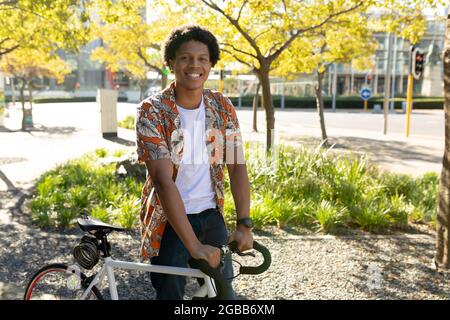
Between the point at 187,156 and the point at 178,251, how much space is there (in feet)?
1.36

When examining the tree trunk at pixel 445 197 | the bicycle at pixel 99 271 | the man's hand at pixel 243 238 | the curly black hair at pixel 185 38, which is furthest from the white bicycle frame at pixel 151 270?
the tree trunk at pixel 445 197

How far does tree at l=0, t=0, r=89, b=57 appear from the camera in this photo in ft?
28.3

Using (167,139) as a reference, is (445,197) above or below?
below

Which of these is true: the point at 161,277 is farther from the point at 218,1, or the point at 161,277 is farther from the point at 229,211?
the point at 218,1

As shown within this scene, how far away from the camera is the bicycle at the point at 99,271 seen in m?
2.01

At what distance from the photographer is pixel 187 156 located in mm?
2195

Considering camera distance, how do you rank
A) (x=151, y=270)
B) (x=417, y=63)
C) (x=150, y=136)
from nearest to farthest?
(x=150, y=136) < (x=151, y=270) < (x=417, y=63)

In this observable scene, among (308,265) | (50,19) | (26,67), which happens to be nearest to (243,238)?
(308,265)

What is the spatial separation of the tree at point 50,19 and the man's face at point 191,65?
6.66 m

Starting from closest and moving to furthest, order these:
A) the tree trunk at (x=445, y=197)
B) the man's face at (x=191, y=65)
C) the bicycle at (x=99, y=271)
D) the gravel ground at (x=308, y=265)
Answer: the bicycle at (x=99, y=271) → the man's face at (x=191, y=65) → the gravel ground at (x=308, y=265) → the tree trunk at (x=445, y=197)

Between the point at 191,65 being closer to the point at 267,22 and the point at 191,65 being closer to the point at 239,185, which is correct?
the point at 239,185

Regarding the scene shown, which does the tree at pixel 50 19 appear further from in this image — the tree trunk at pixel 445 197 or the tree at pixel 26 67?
the tree at pixel 26 67

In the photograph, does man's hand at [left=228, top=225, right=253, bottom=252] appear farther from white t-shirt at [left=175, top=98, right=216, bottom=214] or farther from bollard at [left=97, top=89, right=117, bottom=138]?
bollard at [left=97, top=89, right=117, bottom=138]

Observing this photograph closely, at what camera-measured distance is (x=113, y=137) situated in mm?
16828
